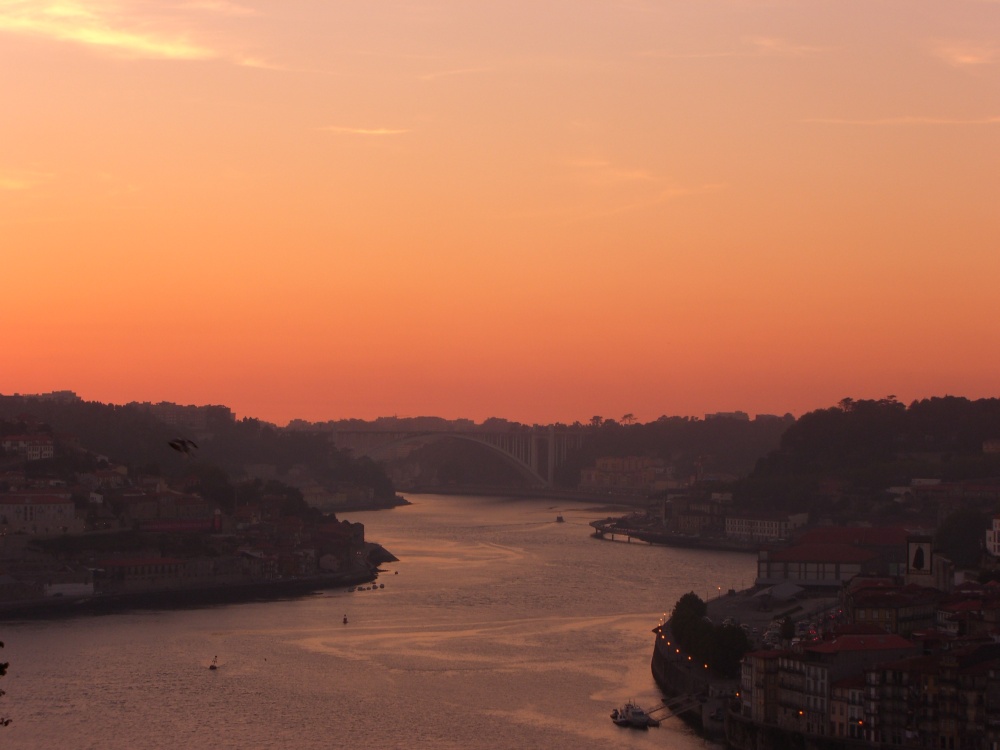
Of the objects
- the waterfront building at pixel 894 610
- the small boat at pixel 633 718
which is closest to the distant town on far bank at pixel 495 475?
the small boat at pixel 633 718

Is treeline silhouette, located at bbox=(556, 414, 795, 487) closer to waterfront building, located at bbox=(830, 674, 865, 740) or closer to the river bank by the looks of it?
the river bank

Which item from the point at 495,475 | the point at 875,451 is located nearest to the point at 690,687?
the point at 875,451

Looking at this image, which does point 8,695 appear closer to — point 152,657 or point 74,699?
point 74,699

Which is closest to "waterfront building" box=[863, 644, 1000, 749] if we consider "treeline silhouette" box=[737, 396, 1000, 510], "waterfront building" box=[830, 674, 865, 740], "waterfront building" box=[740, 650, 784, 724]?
"waterfront building" box=[830, 674, 865, 740]

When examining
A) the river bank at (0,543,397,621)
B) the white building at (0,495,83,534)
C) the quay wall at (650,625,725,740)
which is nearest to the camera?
the quay wall at (650,625,725,740)

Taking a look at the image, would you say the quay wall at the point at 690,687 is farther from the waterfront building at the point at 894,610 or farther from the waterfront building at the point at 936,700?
the waterfront building at the point at 936,700

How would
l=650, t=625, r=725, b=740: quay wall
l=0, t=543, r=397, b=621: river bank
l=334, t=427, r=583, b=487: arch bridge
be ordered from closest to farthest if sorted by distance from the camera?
l=650, t=625, r=725, b=740: quay wall
l=0, t=543, r=397, b=621: river bank
l=334, t=427, r=583, b=487: arch bridge
